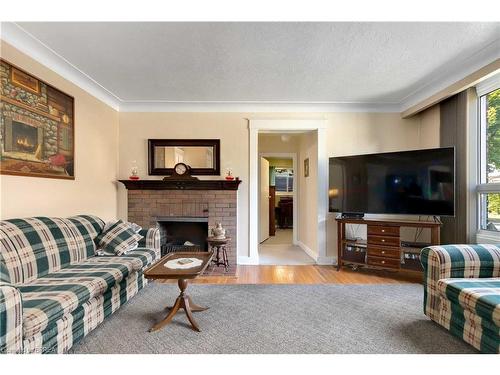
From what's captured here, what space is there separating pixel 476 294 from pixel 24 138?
3.83m

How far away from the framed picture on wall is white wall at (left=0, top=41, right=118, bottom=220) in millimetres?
84

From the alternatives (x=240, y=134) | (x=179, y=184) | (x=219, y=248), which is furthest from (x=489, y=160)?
(x=179, y=184)

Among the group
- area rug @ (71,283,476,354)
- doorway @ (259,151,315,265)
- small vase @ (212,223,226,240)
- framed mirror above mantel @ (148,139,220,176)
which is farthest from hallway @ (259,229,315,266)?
framed mirror above mantel @ (148,139,220,176)

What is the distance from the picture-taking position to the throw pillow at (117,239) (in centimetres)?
261

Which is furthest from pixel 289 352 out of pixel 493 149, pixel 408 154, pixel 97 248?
pixel 493 149

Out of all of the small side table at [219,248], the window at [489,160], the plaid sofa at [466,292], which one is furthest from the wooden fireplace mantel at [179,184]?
the window at [489,160]

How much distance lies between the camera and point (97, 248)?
265cm

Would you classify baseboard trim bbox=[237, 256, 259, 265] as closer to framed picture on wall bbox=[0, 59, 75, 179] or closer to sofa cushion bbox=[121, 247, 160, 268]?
sofa cushion bbox=[121, 247, 160, 268]

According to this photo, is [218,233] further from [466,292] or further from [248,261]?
[466,292]

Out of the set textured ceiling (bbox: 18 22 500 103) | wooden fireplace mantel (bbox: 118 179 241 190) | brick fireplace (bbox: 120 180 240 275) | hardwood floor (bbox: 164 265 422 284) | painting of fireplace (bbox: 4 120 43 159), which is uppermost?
textured ceiling (bbox: 18 22 500 103)

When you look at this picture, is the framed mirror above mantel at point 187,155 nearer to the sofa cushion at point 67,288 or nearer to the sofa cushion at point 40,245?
the sofa cushion at point 40,245

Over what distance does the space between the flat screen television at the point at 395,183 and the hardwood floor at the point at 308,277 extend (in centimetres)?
87

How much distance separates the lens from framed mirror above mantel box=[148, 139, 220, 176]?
3.87 metres
